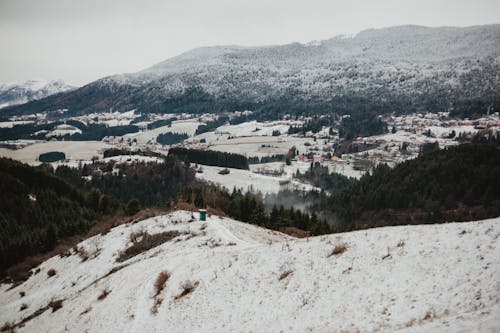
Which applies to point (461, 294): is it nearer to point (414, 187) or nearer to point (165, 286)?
point (165, 286)

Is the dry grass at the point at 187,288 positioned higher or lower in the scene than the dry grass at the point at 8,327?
higher

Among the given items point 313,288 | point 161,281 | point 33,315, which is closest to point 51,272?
point 33,315

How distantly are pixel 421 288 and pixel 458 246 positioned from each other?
13.8 ft

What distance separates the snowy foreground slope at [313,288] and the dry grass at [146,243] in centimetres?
519

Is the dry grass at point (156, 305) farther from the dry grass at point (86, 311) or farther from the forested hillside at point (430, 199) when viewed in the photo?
the forested hillside at point (430, 199)

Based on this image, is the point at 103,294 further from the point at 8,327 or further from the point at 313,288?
the point at 313,288

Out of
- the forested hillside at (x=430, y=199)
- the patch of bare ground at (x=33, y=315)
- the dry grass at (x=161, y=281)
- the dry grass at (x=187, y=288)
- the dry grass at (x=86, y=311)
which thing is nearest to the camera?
the dry grass at (x=187, y=288)

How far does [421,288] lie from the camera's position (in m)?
19.7

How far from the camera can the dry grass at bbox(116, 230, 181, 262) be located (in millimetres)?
46094

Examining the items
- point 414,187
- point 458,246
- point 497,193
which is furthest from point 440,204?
point 458,246

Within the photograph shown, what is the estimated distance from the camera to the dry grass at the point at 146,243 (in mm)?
46094

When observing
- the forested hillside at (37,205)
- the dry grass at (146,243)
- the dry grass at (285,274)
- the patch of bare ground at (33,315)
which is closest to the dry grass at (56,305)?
the patch of bare ground at (33,315)

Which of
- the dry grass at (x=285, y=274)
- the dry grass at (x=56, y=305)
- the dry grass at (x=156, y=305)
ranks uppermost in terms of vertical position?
the dry grass at (x=285, y=274)

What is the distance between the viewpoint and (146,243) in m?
47.4
